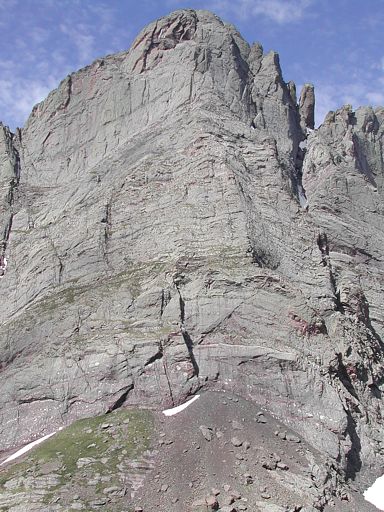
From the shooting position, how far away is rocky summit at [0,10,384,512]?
34969mm

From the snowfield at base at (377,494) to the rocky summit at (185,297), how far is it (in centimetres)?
49

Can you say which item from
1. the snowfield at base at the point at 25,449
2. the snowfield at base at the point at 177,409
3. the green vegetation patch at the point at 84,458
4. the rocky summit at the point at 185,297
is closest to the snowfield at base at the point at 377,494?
the rocky summit at the point at 185,297

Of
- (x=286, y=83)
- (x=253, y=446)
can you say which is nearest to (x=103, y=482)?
(x=253, y=446)

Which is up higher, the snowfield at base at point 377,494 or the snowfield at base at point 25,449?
the snowfield at base at point 25,449

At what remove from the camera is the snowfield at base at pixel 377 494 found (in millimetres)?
35156

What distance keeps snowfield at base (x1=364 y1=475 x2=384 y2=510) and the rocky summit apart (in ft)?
1.61

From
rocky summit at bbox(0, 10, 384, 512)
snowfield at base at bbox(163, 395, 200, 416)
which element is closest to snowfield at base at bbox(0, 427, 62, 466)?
→ rocky summit at bbox(0, 10, 384, 512)

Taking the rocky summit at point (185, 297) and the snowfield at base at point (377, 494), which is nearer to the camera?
the rocky summit at point (185, 297)

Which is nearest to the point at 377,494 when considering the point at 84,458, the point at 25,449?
the point at 84,458

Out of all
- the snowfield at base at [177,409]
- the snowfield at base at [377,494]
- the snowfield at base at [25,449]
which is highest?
the snowfield at base at [177,409]

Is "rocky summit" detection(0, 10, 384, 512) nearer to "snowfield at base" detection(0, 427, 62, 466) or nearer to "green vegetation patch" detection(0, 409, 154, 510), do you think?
"green vegetation patch" detection(0, 409, 154, 510)

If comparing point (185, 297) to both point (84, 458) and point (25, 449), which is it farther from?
point (25, 449)

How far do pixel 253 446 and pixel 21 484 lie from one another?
38.6 feet

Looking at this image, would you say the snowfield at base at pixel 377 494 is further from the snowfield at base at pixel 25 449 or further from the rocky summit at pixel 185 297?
the snowfield at base at pixel 25 449
